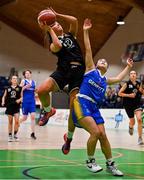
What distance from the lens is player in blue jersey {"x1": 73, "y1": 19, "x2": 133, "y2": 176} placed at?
6.25m

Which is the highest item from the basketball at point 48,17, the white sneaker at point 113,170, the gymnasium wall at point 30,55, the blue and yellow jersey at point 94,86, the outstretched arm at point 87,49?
the gymnasium wall at point 30,55

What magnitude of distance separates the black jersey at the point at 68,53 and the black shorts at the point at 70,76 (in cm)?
9

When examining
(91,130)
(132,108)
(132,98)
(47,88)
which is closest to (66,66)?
(47,88)

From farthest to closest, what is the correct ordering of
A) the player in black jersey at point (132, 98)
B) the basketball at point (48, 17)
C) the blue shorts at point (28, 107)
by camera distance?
the blue shorts at point (28, 107), the player in black jersey at point (132, 98), the basketball at point (48, 17)

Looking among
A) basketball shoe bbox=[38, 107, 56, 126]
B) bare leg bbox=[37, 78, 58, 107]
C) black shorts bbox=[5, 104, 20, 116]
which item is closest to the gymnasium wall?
black shorts bbox=[5, 104, 20, 116]

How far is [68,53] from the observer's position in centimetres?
707

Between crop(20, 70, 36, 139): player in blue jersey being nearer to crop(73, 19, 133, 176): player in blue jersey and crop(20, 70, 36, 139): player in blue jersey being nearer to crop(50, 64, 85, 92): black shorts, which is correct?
crop(50, 64, 85, 92): black shorts

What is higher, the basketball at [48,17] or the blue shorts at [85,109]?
the basketball at [48,17]

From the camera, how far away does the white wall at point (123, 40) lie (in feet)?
102

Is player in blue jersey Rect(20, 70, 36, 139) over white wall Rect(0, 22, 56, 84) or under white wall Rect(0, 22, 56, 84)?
under

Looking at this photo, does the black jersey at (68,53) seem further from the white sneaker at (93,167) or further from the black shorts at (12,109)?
the black shorts at (12,109)

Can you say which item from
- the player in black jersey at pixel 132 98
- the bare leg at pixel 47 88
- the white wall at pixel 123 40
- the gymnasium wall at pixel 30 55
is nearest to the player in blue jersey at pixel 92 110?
the bare leg at pixel 47 88

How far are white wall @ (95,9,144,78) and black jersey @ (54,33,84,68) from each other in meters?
24.3

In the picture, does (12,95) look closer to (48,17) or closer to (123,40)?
(48,17)
